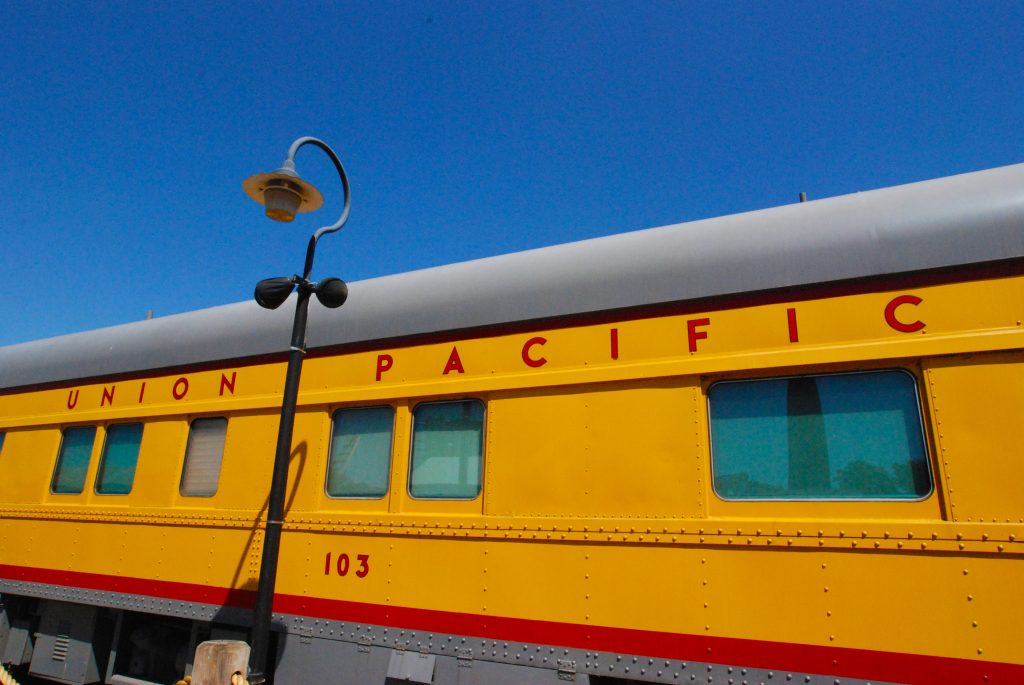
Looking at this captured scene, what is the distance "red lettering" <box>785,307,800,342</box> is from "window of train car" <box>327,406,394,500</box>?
2.37m

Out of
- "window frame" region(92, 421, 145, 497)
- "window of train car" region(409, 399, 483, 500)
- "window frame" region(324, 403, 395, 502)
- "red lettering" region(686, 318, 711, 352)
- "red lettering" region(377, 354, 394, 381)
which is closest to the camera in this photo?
"red lettering" region(686, 318, 711, 352)

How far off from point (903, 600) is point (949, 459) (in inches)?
23.8

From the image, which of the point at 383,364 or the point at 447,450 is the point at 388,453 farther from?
the point at 383,364

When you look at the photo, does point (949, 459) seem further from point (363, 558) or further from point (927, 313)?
point (363, 558)

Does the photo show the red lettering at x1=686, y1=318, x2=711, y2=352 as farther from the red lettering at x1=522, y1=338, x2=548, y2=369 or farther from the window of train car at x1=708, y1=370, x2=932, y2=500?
the red lettering at x1=522, y1=338, x2=548, y2=369

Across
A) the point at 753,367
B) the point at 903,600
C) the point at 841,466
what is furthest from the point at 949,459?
the point at 753,367

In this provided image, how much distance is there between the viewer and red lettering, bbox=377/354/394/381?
4200 millimetres

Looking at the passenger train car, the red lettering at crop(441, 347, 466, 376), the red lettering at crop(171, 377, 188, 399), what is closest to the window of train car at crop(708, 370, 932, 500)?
the passenger train car

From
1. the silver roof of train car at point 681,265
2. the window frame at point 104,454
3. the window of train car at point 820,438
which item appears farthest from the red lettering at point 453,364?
the window frame at point 104,454

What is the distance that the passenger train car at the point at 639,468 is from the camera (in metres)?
2.70

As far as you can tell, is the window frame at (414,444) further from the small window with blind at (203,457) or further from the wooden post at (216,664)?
the small window with blind at (203,457)

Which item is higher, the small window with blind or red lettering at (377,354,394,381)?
red lettering at (377,354,394,381)

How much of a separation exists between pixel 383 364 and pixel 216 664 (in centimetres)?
189

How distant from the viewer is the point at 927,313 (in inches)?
113
